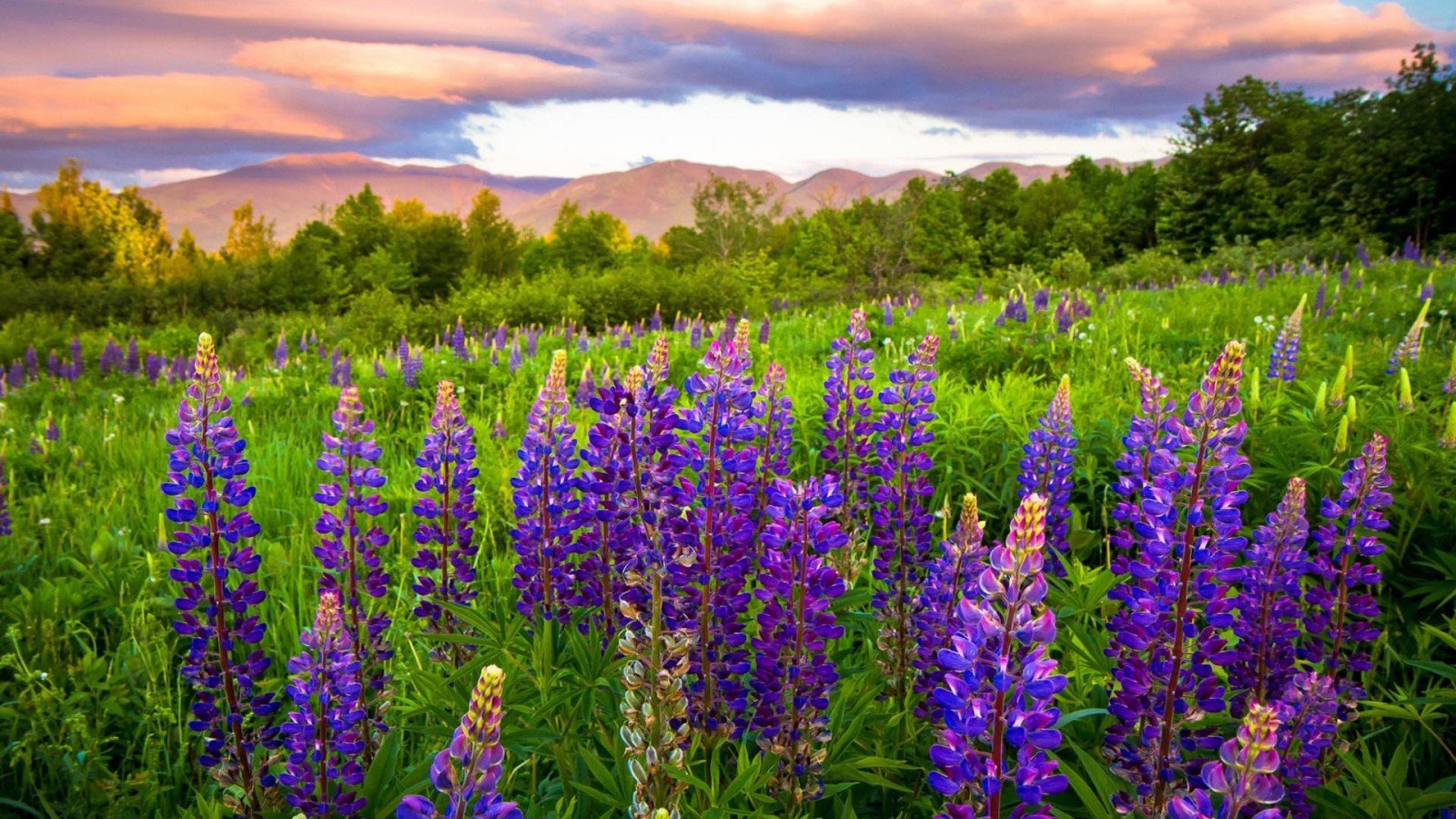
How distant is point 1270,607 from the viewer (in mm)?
2094

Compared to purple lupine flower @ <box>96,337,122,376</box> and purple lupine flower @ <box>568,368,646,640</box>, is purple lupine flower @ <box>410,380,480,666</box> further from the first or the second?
purple lupine flower @ <box>96,337,122,376</box>

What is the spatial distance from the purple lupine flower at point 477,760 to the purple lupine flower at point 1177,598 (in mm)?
1204

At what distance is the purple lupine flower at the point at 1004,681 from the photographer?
110 centimetres

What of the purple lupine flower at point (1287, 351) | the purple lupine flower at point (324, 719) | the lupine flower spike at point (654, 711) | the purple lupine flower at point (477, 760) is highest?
the purple lupine flower at point (1287, 351)

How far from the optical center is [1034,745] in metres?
1.17

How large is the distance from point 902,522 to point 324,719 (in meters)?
1.73

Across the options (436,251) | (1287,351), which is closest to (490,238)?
(436,251)

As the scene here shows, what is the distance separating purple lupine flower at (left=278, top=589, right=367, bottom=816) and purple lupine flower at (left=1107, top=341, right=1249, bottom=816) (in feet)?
5.27

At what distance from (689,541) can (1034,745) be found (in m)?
0.88

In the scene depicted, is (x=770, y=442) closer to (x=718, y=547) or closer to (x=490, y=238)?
(x=718, y=547)

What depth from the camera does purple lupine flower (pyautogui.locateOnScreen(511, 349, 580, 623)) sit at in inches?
90.4

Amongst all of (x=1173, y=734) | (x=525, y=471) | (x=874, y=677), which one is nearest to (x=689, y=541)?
(x=525, y=471)

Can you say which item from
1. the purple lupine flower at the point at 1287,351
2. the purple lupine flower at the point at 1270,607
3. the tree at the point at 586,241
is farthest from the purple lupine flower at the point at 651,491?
the tree at the point at 586,241

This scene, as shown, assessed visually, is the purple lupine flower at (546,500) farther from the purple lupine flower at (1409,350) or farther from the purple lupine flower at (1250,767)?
the purple lupine flower at (1409,350)
